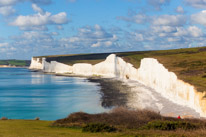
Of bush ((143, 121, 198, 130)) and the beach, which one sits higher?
bush ((143, 121, 198, 130))

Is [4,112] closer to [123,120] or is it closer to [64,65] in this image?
[123,120]

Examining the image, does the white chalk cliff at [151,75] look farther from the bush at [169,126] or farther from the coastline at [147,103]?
the bush at [169,126]

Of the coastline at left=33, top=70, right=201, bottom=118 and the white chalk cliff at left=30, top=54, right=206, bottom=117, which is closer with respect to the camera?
the coastline at left=33, top=70, right=201, bottom=118

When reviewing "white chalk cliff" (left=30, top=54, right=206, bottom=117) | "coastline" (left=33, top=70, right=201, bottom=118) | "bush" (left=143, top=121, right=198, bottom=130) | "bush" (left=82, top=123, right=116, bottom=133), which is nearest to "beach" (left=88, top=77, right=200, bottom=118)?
"coastline" (left=33, top=70, right=201, bottom=118)

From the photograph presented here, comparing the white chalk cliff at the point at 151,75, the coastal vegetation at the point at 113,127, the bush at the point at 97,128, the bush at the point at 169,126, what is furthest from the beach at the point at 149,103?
the bush at the point at 97,128

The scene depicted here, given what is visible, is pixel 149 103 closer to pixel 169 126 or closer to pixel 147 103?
pixel 147 103

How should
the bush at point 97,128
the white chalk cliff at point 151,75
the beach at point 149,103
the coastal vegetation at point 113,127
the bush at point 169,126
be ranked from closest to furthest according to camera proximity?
the coastal vegetation at point 113,127, the bush at point 97,128, the bush at point 169,126, the beach at point 149,103, the white chalk cliff at point 151,75

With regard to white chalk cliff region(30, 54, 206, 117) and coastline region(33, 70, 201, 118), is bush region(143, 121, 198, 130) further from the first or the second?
white chalk cliff region(30, 54, 206, 117)

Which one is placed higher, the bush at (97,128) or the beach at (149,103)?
the bush at (97,128)

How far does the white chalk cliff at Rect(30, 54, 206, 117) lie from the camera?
1359 inches

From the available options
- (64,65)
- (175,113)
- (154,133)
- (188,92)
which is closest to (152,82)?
(188,92)

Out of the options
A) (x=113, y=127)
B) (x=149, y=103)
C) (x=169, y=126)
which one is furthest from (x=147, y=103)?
(x=113, y=127)

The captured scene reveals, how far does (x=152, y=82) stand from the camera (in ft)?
227

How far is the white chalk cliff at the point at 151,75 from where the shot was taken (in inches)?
1359
